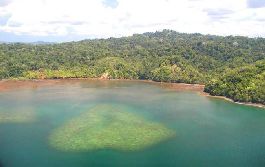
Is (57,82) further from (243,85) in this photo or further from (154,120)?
(243,85)

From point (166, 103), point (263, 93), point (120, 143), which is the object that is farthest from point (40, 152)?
point (263, 93)

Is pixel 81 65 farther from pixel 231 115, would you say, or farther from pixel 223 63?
pixel 231 115

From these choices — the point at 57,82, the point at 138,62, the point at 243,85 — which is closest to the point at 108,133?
the point at 243,85

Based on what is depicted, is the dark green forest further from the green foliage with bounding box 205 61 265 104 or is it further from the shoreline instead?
the green foliage with bounding box 205 61 265 104

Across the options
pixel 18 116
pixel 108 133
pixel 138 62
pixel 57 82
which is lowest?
pixel 108 133

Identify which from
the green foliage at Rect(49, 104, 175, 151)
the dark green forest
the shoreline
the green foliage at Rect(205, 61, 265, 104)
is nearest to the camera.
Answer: the green foliage at Rect(49, 104, 175, 151)

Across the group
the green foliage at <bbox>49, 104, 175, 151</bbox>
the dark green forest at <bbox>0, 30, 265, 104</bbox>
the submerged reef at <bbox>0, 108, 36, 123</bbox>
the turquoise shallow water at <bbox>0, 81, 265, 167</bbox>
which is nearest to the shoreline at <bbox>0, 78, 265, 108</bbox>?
the dark green forest at <bbox>0, 30, 265, 104</bbox>

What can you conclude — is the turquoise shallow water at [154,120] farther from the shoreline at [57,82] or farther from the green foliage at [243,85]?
the shoreline at [57,82]

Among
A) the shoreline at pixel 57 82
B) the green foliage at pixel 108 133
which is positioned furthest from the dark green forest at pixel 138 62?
the green foliage at pixel 108 133
